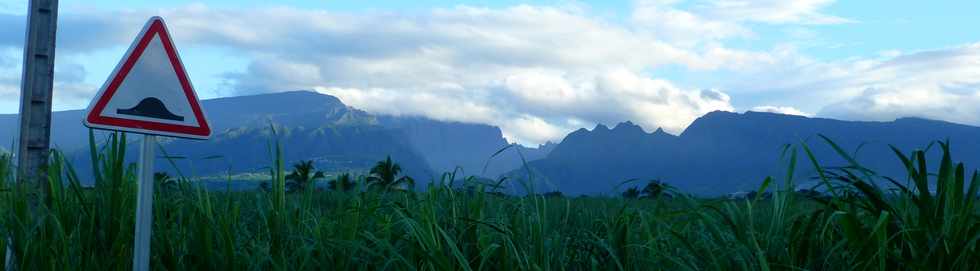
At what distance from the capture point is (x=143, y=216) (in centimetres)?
505

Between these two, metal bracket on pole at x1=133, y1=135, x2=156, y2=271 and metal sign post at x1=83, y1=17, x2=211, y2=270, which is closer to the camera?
metal bracket on pole at x1=133, y1=135, x2=156, y2=271

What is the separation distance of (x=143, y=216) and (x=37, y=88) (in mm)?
3142

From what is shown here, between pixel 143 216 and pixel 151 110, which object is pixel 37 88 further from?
pixel 143 216

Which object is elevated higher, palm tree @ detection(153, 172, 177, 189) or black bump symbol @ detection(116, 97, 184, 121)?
black bump symbol @ detection(116, 97, 184, 121)

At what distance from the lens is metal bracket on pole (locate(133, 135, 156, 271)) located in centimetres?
499

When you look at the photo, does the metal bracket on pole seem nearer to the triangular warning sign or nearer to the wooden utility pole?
the triangular warning sign

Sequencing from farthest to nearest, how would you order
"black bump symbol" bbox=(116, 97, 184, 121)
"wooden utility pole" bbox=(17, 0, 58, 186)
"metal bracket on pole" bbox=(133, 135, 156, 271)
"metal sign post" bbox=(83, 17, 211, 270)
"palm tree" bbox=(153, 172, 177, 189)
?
"wooden utility pole" bbox=(17, 0, 58, 186)
"palm tree" bbox=(153, 172, 177, 189)
"black bump symbol" bbox=(116, 97, 184, 121)
"metal sign post" bbox=(83, 17, 211, 270)
"metal bracket on pole" bbox=(133, 135, 156, 271)

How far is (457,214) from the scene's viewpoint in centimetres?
515

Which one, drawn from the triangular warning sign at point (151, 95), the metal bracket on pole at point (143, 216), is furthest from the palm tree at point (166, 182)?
the metal bracket on pole at point (143, 216)

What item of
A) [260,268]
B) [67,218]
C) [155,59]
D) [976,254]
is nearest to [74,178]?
[67,218]

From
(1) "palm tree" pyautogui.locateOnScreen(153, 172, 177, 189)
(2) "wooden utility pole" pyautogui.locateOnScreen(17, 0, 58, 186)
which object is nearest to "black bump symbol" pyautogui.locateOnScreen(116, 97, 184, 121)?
(1) "palm tree" pyautogui.locateOnScreen(153, 172, 177, 189)

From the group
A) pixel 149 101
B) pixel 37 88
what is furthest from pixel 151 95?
pixel 37 88

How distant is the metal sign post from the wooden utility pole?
230 cm

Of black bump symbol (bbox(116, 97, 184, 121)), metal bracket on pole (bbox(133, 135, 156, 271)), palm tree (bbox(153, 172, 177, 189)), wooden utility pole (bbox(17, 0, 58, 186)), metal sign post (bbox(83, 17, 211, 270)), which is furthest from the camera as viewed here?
wooden utility pole (bbox(17, 0, 58, 186))
